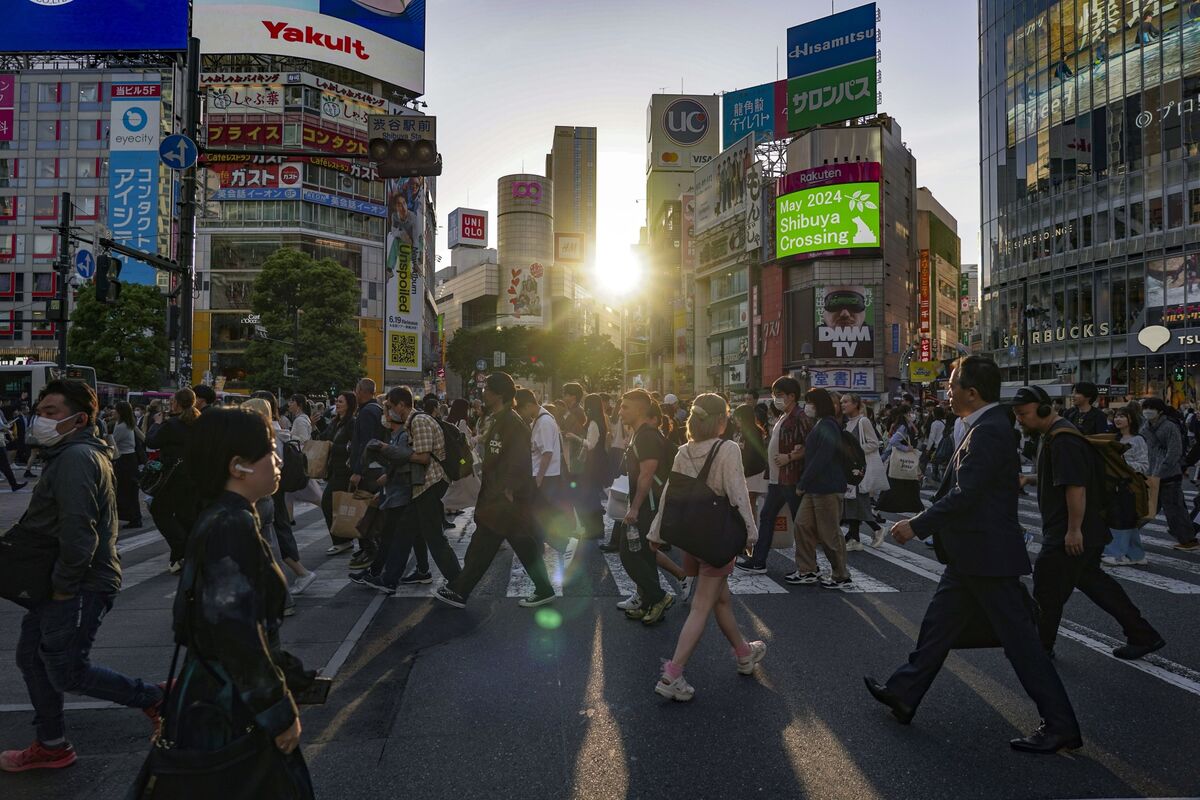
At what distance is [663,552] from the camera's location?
24.0ft

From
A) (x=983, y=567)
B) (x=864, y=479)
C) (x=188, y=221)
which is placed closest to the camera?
(x=983, y=567)

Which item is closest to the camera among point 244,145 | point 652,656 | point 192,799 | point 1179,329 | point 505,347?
point 192,799

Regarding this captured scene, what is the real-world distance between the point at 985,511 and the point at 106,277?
1396 cm

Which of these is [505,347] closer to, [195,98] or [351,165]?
[351,165]

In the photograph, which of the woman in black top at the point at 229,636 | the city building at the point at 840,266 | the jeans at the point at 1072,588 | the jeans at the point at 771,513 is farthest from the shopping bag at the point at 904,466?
the city building at the point at 840,266

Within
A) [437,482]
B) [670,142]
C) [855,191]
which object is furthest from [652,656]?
[670,142]

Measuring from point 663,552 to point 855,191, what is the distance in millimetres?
58952

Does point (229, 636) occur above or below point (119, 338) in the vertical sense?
below

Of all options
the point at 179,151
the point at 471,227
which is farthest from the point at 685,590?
the point at 471,227

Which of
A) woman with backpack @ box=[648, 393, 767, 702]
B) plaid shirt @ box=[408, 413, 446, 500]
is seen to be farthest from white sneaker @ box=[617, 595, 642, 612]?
plaid shirt @ box=[408, 413, 446, 500]

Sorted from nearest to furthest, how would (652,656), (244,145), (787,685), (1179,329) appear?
(787,685)
(652,656)
(1179,329)
(244,145)

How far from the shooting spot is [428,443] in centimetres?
757

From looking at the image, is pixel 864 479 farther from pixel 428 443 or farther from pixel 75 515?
pixel 75 515

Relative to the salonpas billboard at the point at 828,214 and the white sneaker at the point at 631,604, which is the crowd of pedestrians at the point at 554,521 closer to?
the white sneaker at the point at 631,604
